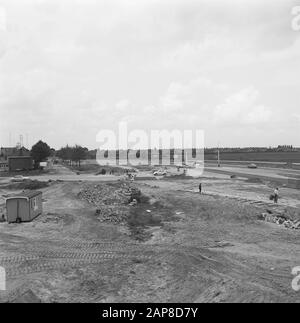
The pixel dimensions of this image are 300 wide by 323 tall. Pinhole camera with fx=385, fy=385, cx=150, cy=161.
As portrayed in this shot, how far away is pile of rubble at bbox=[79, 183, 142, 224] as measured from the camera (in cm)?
2788

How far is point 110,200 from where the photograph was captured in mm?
35375

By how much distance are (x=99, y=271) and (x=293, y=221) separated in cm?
1567

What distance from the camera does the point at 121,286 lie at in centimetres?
1415

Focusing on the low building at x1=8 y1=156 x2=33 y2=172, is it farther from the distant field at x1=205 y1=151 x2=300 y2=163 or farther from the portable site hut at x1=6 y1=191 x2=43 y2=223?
the distant field at x1=205 y1=151 x2=300 y2=163

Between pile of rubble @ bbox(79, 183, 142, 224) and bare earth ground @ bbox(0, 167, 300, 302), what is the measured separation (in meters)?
0.96

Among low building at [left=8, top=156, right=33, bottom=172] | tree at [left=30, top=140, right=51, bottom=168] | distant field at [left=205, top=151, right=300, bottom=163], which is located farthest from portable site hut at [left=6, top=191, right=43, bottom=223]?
distant field at [left=205, top=151, right=300, bottom=163]

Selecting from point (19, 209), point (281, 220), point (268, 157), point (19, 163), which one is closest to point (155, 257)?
point (281, 220)

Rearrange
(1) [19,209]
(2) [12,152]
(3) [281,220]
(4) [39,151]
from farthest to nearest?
(2) [12,152], (4) [39,151], (1) [19,209], (3) [281,220]

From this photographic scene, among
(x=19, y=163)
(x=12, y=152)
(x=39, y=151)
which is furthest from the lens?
(x=12, y=152)

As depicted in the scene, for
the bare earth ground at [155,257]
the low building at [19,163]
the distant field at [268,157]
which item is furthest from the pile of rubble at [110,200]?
the distant field at [268,157]

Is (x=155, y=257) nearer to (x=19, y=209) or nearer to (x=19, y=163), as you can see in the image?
(x=19, y=209)

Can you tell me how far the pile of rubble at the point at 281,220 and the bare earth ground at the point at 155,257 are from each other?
716 mm

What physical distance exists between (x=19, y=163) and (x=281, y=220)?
68585 millimetres
